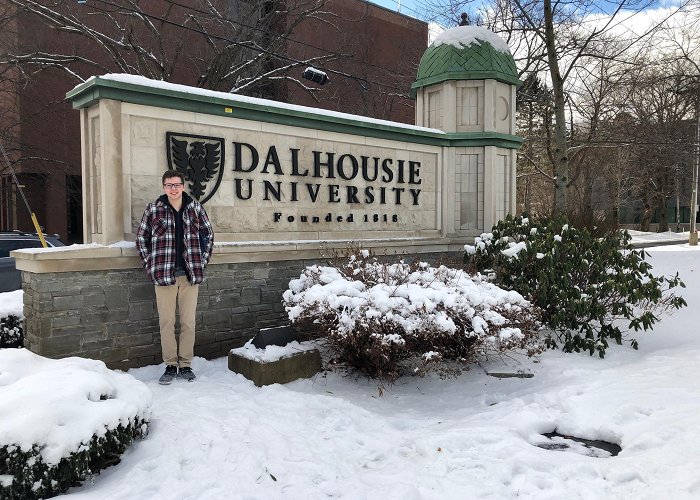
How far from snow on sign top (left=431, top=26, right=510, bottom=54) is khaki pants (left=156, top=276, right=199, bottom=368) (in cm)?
566

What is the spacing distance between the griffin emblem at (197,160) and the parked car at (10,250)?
10.4ft

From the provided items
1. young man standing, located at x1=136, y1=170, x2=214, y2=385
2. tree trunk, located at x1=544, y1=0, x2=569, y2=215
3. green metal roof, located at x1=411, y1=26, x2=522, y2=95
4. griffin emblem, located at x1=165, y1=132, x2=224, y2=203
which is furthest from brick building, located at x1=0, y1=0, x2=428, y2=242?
young man standing, located at x1=136, y1=170, x2=214, y2=385

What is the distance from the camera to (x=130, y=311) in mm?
5043

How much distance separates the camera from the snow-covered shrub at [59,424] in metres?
2.76

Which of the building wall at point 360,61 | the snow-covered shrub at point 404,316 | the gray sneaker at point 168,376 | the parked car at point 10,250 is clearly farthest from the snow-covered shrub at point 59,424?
the building wall at point 360,61

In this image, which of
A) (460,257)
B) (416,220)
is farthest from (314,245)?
(460,257)

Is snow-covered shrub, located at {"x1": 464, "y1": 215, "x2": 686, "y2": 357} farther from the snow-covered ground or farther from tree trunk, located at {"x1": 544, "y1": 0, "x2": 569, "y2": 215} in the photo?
tree trunk, located at {"x1": 544, "y1": 0, "x2": 569, "y2": 215}

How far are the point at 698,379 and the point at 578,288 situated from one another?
1630 millimetres

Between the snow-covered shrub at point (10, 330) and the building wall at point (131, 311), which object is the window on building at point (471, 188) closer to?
the building wall at point (131, 311)

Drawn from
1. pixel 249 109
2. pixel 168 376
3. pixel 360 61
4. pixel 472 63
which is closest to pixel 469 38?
pixel 472 63

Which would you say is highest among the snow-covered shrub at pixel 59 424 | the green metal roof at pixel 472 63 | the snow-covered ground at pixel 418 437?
the green metal roof at pixel 472 63

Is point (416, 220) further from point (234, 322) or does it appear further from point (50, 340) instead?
point (50, 340)

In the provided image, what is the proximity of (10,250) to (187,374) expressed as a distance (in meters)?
4.84

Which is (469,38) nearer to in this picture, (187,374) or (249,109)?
(249,109)
